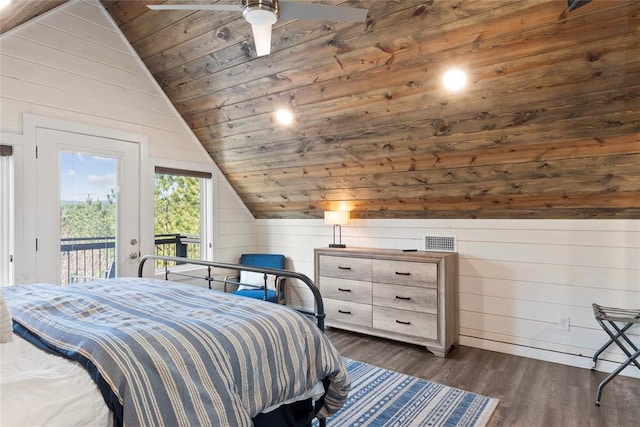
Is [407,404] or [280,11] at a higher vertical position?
[280,11]

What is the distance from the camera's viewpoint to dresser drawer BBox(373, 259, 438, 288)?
3.37 metres

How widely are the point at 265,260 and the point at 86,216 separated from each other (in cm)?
211

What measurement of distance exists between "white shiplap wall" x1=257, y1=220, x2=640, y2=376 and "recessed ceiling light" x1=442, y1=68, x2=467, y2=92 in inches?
56.7

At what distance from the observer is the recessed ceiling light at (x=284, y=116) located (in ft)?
11.4

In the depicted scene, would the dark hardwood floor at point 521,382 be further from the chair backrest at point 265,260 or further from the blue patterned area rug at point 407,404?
the chair backrest at point 265,260

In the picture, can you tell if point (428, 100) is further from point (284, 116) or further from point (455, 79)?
point (284, 116)

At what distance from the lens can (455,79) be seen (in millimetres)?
2586

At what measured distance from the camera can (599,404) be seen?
2.46 metres

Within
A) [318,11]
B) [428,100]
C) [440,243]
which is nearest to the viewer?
[318,11]

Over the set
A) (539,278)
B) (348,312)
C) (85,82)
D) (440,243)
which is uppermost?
(85,82)

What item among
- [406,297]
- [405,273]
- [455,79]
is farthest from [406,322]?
[455,79]

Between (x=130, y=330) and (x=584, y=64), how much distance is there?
282 cm

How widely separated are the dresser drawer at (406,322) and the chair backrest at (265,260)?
1.53 metres

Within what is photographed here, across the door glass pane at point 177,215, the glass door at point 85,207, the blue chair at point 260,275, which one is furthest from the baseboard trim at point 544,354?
the glass door at point 85,207
